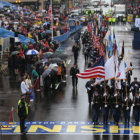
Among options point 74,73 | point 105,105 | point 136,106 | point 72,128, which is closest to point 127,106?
point 136,106

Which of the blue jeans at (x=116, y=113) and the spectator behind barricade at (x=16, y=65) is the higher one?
the spectator behind barricade at (x=16, y=65)

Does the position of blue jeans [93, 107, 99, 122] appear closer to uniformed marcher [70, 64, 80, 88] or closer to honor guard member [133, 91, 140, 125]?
honor guard member [133, 91, 140, 125]

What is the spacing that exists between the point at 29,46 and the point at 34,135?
12.9 metres

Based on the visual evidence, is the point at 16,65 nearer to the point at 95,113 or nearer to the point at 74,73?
the point at 74,73

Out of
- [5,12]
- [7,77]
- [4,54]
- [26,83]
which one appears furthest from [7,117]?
[5,12]

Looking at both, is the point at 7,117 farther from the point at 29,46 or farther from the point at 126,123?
the point at 29,46

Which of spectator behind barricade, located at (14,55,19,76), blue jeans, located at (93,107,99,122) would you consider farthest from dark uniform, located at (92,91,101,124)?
spectator behind barricade, located at (14,55,19,76)

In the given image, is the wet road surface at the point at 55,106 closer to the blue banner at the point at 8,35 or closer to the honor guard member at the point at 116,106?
the honor guard member at the point at 116,106

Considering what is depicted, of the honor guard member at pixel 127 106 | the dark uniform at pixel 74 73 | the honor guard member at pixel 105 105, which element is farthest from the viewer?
the dark uniform at pixel 74 73

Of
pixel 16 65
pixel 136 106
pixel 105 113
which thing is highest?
pixel 16 65

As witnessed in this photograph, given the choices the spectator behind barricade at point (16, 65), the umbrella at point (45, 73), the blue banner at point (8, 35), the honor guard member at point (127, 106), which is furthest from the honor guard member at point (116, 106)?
the blue banner at point (8, 35)

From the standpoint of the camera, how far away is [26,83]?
799 inches

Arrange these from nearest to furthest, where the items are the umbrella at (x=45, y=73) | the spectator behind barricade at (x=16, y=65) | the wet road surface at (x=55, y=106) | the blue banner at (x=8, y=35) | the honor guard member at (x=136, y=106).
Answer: the wet road surface at (x=55, y=106)
the honor guard member at (x=136, y=106)
the umbrella at (x=45, y=73)
the spectator behind barricade at (x=16, y=65)
the blue banner at (x=8, y=35)

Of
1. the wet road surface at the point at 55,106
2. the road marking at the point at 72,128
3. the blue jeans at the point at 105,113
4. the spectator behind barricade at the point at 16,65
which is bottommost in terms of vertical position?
the road marking at the point at 72,128
